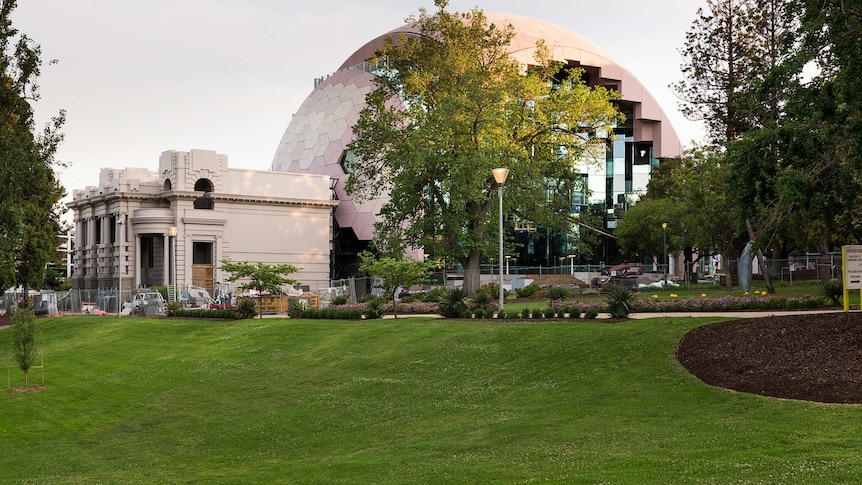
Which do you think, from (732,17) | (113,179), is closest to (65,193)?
(113,179)

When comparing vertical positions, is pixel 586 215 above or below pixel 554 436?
above

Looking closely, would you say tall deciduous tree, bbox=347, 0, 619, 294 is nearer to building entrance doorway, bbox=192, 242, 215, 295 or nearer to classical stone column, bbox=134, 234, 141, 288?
building entrance doorway, bbox=192, 242, 215, 295

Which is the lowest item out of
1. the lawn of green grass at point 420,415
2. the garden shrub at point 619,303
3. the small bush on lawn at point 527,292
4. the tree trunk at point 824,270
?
the lawn of green grass at point 420,415

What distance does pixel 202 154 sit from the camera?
66.5 m

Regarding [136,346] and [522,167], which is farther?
[522,167]

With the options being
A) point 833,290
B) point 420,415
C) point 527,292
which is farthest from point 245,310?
point 833,290

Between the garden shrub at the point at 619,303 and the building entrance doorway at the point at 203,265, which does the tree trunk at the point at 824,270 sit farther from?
the building entrance doorway at the point at 203,265

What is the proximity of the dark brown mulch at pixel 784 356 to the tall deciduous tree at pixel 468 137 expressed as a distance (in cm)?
2004

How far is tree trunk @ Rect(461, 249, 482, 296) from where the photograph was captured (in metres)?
39.7

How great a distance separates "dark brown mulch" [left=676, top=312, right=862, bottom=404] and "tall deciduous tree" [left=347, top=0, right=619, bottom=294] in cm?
2004

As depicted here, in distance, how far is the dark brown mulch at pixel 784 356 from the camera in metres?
13.3

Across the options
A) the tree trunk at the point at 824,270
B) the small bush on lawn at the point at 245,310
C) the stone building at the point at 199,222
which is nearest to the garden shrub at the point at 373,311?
the small bush on lawn at the point at 245,310

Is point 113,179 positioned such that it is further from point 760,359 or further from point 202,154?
point 760,359

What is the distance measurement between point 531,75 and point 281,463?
3097cm
